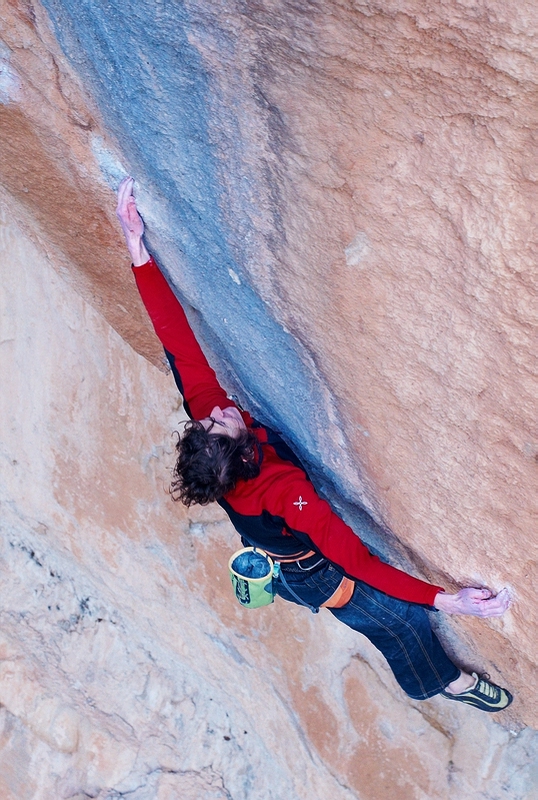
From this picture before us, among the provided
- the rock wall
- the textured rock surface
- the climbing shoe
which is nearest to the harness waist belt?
the rock wall

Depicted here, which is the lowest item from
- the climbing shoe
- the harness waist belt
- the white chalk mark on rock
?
the climbing shoe

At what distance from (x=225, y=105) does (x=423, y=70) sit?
34 cm

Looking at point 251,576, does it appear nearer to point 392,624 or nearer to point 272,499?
point 272,499

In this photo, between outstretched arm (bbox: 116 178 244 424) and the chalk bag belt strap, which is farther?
the chalk bag belt strap

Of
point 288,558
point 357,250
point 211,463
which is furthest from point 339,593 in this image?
point 357,250

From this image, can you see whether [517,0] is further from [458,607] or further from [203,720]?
[203,720]

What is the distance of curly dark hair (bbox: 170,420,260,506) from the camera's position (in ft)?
4.28

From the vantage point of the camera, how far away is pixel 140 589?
1.88 m

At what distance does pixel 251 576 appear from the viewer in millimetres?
1442

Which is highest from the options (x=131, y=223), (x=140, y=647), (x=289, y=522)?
(x=131, y=223)

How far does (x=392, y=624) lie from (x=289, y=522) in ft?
1.49

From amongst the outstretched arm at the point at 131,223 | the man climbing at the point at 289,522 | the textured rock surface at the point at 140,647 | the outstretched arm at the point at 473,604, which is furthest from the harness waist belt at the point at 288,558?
the outstretched arm at the point at 131,223

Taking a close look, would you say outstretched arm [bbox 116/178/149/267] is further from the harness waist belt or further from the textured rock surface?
the harness waist belt

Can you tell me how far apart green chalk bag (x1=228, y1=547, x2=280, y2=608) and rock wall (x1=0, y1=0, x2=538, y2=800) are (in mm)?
255
